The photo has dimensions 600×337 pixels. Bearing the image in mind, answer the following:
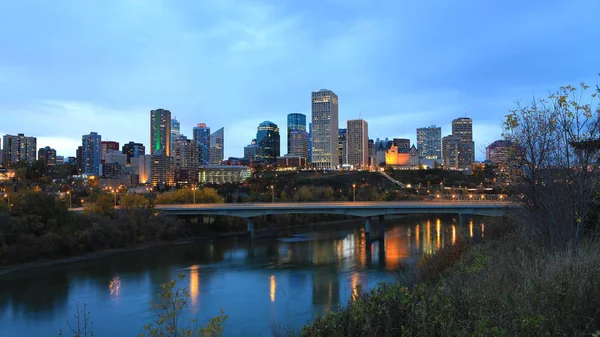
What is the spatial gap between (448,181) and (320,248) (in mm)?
94548

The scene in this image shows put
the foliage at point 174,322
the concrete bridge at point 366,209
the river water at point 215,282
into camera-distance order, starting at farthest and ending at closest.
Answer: the concrete bridge at point 366,209 → the river water at point 215,282 → the foliage at point 174,322

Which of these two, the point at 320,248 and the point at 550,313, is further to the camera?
the point at 320,248

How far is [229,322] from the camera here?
21297 millimetres

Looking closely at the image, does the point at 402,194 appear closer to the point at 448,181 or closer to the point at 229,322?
the point at 448,181

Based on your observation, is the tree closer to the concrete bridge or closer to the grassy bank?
the grassy bank

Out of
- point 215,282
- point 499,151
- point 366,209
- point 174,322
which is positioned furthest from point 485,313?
point 366,209

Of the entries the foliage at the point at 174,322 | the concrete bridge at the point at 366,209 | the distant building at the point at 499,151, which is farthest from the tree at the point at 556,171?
the concrete bridge at the point at 366,209

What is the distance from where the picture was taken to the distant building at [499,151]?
14695mm

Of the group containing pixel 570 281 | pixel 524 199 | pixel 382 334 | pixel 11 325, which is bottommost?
pixel 11 325

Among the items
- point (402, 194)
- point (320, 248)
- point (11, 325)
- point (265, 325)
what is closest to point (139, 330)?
point (265, 325)

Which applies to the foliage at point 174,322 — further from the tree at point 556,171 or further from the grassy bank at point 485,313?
the tree at point 556,171

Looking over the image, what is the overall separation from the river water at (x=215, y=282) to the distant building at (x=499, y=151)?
21.9ft

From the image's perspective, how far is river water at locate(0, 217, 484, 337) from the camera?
22.2 meters

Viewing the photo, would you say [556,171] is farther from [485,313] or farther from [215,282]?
[215,282]
